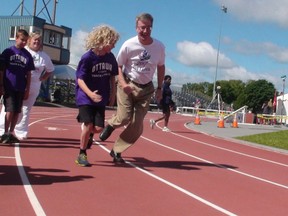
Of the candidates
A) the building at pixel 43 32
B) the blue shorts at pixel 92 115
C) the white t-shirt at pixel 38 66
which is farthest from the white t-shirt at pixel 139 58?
the building at pixel 43 32

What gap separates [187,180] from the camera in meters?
7.06

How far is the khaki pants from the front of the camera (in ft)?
25.6

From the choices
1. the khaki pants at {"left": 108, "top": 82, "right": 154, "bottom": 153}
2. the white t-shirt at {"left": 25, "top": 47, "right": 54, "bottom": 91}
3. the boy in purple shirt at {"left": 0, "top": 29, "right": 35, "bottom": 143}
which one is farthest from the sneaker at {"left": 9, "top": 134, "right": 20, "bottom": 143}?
the khaki pants at {"left": 108, "top": 82, "right": 154, "bottom": 153}

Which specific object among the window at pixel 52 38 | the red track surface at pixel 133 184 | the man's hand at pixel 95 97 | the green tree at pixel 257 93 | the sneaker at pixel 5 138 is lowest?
the red track surface at pixel 133 184

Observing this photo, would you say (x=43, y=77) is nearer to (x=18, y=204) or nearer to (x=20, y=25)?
(x=18, y=204)

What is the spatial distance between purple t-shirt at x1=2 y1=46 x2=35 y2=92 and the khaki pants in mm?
2036

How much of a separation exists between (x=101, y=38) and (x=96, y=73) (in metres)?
0.52

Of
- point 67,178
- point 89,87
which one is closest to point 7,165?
point 67,178

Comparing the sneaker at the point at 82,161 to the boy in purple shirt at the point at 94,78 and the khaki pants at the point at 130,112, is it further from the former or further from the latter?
the khaki pants at the point at 130,112

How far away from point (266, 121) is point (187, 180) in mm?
29574

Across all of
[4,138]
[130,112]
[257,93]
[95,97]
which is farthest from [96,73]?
[257,93]

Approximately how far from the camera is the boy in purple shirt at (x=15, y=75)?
8.86 meters

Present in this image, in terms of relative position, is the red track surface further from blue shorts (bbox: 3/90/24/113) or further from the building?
the building

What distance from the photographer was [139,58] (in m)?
7.70
